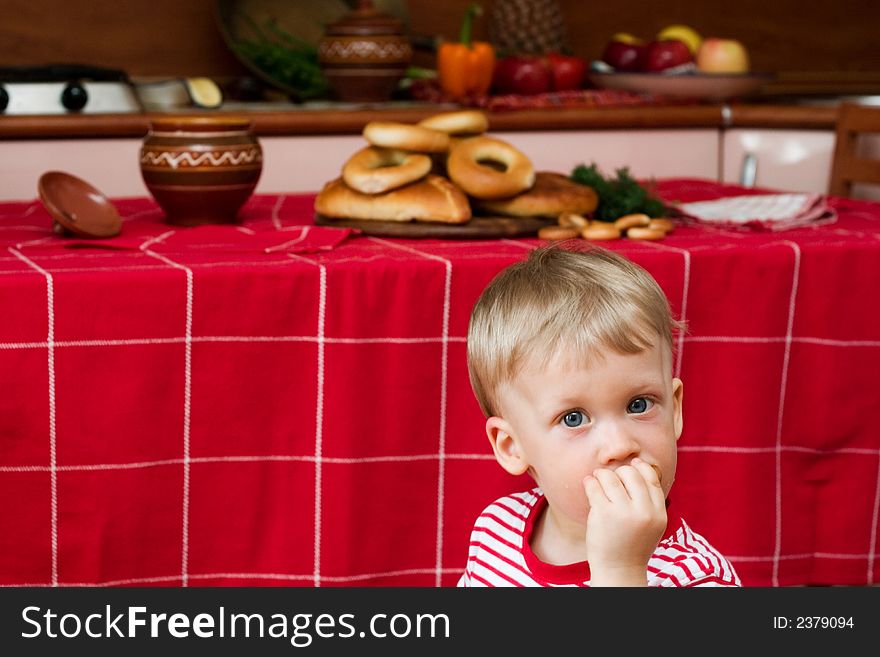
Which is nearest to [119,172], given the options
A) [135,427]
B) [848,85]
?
[135,427]

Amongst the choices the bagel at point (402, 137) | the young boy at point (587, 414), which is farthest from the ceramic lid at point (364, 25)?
the young boy at point (587, 414)

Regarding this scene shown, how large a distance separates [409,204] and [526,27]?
1455mm

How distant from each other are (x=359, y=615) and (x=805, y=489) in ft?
2.78

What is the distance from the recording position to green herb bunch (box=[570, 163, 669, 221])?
65.8 inches

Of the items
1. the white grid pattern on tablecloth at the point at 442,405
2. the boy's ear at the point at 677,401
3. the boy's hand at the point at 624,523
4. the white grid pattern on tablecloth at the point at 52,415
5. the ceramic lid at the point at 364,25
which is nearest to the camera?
the boy's hand at the point at 624,523

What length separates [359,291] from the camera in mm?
1390

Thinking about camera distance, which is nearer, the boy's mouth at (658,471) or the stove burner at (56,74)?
the boy's mouth at (658,471)

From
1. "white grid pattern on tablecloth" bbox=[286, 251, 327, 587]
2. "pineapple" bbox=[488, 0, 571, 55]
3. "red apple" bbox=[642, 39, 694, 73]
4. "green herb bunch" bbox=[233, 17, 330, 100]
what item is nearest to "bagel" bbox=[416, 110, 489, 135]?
"white grid pattern on tablecloth" bbox=[286, 251, 327, 587]

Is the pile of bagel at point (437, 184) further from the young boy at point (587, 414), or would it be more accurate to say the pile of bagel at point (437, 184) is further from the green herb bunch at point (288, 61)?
the green herb bunch at point (288, 61)

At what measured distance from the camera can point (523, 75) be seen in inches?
102

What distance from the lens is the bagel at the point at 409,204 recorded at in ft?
5.16

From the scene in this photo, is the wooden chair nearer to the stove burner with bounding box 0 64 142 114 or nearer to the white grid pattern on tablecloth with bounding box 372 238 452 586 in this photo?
the white grid pattern on tablecloth with bounding box 372 238 452 586

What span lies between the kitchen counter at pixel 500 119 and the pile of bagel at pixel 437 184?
0.69 metres

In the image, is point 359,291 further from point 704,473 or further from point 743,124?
point 743,124
